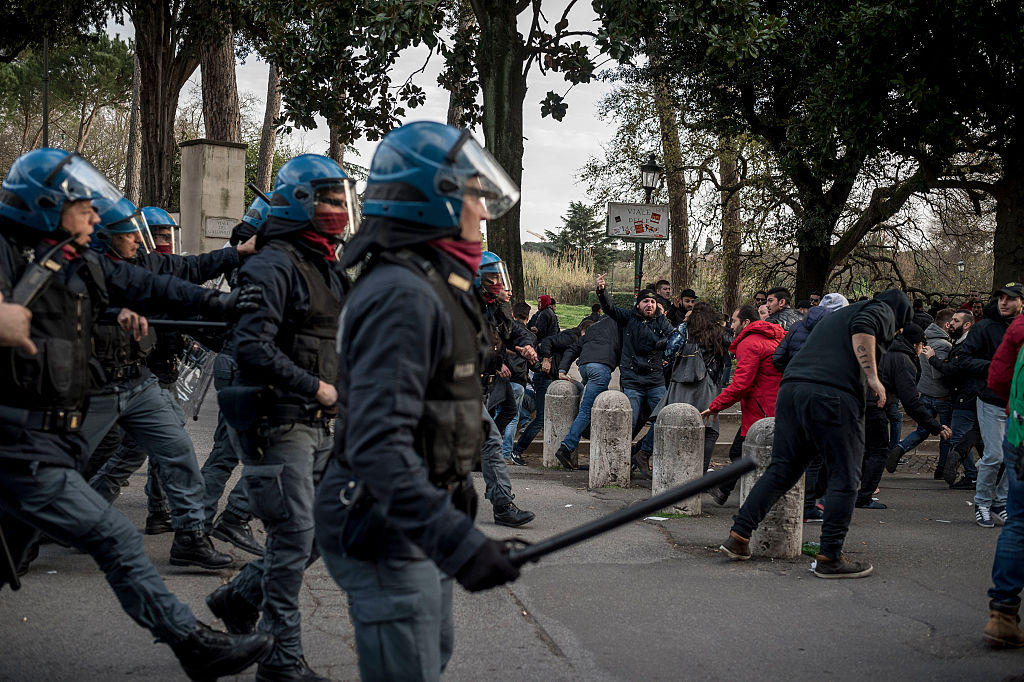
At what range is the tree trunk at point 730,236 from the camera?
2744cm

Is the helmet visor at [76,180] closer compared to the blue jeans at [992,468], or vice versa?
the helmet visor at [76,180]

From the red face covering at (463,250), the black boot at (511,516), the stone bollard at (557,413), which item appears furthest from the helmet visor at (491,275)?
the red face covering at (463,250)

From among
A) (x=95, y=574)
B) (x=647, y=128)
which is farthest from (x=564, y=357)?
(x=647, y=128)

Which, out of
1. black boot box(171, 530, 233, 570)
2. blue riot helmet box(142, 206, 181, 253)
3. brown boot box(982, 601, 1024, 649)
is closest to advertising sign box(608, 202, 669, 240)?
blue riot helmet box(142, 206, 181, 253)

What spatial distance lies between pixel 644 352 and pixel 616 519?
7.71m

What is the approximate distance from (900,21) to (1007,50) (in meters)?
1.59

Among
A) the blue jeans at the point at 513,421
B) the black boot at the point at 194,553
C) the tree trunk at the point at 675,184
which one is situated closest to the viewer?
the black boot at the point at 194,553

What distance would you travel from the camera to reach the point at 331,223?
448 centimetres

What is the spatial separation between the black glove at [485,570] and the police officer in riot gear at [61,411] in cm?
170

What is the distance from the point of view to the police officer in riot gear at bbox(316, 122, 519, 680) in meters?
2.40

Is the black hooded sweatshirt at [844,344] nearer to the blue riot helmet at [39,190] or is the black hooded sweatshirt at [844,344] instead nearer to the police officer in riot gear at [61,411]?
the police officer in riot gear at [61,411]

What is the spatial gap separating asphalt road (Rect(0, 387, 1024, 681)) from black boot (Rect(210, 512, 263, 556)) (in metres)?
0.31

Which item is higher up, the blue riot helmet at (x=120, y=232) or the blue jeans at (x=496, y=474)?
the blue riot helmet at (x=120, y=232)

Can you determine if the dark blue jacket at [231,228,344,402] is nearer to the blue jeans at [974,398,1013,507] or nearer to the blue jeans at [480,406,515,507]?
the blue jeans at [480,406,515,507]
